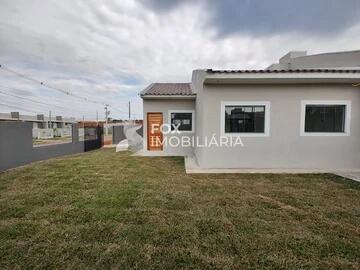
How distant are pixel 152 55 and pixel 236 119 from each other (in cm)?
1025

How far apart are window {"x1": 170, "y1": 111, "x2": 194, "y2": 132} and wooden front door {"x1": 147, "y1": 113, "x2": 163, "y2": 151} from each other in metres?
0.68

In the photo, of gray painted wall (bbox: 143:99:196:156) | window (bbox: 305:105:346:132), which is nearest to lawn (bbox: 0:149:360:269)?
window (bbox: 305:105:346:132)

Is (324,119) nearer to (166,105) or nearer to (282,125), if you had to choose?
(282,125)

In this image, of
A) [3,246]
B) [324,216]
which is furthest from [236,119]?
[3,246]

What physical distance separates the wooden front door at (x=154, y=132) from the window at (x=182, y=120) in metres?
0.68

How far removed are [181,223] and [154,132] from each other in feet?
25.6

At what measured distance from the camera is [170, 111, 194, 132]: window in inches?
417

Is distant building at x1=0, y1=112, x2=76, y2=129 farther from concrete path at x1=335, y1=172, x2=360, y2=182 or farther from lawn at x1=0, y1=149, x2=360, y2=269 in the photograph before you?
concrete path at x1=335, y1=172, x2=360, y2=182

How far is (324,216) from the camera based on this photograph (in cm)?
367

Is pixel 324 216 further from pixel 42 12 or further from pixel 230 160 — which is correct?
pixel 42 12

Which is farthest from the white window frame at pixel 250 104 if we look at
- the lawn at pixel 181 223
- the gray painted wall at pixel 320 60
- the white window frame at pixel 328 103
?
the gray painted wall at pixel 320 60

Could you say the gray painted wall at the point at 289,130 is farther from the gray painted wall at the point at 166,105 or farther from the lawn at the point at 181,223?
the gray painted wall at the point at 166,105

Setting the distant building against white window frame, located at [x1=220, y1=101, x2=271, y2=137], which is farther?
the distant building

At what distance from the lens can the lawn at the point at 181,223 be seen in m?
2.50
